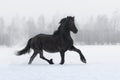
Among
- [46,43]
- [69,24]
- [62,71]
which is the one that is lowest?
[62,71]

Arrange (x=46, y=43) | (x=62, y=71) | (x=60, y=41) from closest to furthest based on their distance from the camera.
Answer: (x=62, y=71) < (x=60, y=41) < (x=46, y=43)

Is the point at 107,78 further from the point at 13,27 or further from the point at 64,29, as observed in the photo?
the point at 13,27

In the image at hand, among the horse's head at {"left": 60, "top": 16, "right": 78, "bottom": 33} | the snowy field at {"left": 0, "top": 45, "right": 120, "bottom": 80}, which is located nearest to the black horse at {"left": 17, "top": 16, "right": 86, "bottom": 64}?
the horse's head at {"left": 60, "top": 16, "right": 78, "bottom": 33}

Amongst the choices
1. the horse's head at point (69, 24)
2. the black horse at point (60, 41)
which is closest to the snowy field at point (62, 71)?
the black horse at point (60, 41)

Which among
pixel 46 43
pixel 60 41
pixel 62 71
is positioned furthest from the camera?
pixel 46 43

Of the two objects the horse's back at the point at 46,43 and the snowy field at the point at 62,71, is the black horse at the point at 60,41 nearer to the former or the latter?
the horse's back at the point at 46,43

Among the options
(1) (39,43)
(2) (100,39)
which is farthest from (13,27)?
(1) (39,43)

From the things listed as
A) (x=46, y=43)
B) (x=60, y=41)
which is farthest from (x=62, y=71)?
(x=46, y=43)

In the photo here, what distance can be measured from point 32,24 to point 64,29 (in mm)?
79579

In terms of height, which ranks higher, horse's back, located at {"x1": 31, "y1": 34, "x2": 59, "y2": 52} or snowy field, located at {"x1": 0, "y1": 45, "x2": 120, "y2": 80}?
horse's back, located at {"x1": 31, "y1": 34, "x2": 59, "y2": 52}

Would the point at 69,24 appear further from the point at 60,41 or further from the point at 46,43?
the point at 46,43

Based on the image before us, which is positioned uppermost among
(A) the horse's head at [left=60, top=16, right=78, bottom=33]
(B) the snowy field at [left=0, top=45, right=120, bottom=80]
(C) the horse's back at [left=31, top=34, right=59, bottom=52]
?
(A) the horse's head at [left=60, top=16, right=78, bottom=33]

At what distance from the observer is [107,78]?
21.5 feet

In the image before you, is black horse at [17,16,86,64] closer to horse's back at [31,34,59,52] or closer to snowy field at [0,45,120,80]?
horse's back at [31,34,59,52]
